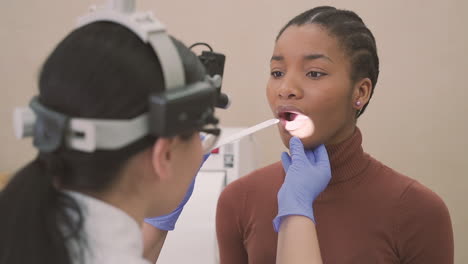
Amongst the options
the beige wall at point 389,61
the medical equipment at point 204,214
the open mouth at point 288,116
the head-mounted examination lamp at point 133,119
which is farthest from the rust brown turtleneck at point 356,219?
the beige wall at point 389,61

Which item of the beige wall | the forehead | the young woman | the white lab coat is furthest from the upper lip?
the beige wall

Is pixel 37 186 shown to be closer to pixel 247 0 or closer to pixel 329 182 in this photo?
pixel 329 182

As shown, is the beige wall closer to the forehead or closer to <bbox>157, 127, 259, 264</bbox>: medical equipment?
<bbox>157, 127, 259, 264</bbox>: medical equipment

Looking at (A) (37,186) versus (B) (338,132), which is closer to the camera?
(A) (37,186)

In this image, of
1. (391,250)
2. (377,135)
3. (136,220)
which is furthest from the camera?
(377,135)

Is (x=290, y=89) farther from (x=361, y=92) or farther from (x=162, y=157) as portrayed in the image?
(x=162, y=157)

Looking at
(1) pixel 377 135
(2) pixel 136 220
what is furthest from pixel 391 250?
(1) pixel 377 135

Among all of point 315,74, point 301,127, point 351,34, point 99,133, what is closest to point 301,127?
point 301,127

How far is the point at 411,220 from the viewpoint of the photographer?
978 mm

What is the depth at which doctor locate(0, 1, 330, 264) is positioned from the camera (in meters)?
0.60

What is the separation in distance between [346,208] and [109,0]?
25.9 inches

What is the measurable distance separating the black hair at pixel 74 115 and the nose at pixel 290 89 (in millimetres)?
430

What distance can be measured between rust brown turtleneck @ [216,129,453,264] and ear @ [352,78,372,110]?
73 mm

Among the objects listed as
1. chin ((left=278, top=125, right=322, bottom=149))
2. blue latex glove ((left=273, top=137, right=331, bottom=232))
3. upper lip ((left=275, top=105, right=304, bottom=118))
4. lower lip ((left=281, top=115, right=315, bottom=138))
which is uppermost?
upper lip ((left=275, top=105, right=304, bottom=118))
